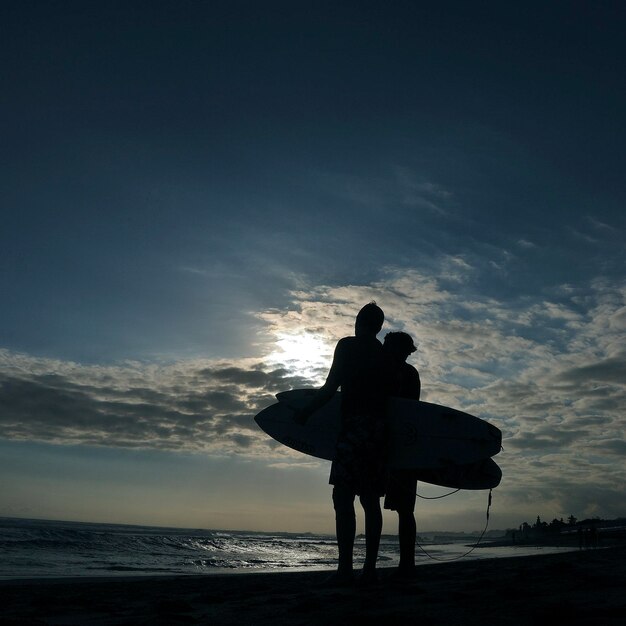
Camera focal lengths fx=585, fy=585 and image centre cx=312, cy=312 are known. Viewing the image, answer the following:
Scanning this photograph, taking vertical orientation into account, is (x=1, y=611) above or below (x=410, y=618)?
below

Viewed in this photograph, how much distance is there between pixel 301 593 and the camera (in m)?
4.03

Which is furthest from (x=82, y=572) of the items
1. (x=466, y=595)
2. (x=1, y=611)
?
(x=466, y=595)

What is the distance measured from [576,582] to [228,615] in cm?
211

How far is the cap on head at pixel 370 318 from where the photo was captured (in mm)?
4715

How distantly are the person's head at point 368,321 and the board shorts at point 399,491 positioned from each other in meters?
1.33

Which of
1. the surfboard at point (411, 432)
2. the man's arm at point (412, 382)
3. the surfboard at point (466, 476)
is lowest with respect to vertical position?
the surfboard at point (466, 476)

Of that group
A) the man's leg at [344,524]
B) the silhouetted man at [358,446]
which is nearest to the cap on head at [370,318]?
the silhouetted man at [358,446]

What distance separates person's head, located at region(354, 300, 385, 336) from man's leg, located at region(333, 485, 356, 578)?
1226 mm

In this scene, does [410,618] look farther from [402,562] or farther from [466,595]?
→ [402,562]

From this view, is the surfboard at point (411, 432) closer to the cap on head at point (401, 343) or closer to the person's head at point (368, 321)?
the cap on head at point (401, 343)

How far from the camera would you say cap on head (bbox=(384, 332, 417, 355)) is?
5.44 meters

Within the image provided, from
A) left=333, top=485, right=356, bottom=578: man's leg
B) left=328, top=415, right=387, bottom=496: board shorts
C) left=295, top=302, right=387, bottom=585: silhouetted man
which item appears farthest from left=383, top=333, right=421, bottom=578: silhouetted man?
left=333, top=485, right=356, bottom=578: man's leg

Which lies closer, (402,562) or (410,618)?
(410,618)

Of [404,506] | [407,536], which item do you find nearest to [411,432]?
[404,506]
